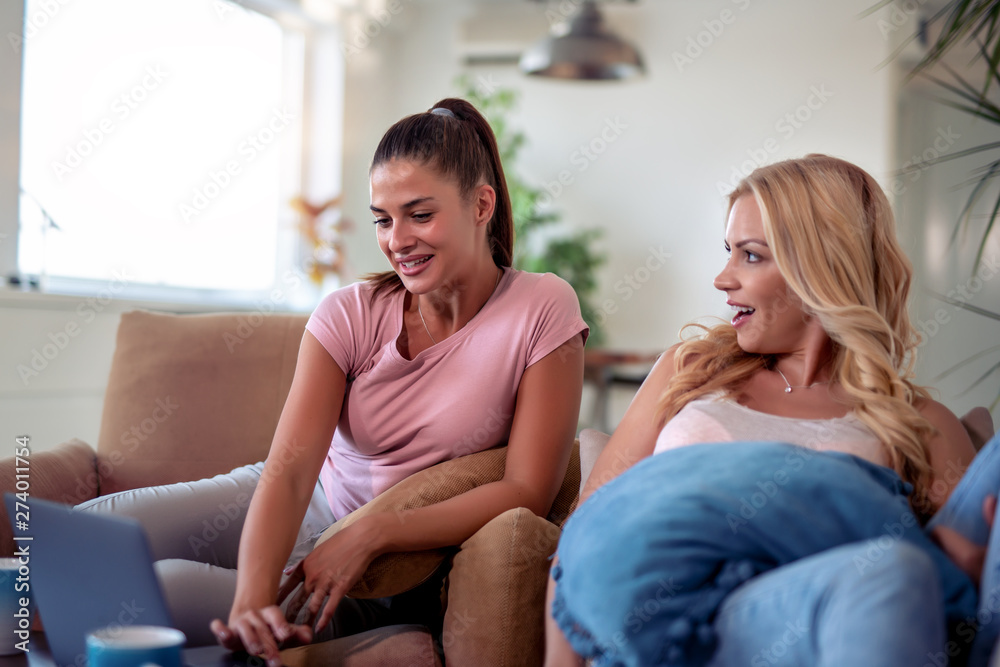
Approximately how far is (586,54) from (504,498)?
255 centimetres

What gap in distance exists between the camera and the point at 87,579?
3.21ft

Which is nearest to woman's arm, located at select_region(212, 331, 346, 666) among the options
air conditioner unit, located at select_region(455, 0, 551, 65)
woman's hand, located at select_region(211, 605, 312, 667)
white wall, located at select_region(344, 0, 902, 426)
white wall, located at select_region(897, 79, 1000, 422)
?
woman's hand, located at select_region(211, 605, 312, 667)

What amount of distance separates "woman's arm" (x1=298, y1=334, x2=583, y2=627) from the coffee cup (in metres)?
0.36

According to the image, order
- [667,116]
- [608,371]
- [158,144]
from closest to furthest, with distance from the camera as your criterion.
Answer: [158,144] → [608,371] → [667,116]

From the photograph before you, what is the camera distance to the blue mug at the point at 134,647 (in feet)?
2.80

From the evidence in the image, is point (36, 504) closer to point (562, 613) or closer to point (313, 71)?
point (562, 613)

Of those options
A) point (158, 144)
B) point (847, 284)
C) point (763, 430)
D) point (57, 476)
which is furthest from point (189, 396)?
point (158, 144)

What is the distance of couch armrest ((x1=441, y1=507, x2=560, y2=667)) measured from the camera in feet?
3.75

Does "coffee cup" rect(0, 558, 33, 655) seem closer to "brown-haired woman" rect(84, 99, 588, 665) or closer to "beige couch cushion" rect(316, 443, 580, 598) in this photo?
"brown-haired woman" rect(84, 99, 588, 665)

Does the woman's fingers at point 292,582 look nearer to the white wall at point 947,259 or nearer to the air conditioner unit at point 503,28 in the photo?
the white wall at point 947,259

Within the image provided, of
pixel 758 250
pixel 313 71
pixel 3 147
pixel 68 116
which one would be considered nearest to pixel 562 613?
pixel 758 250

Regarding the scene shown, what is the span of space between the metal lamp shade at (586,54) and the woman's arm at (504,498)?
7.33 ft

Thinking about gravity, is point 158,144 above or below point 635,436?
above

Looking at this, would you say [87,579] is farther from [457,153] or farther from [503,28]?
[503,28]
